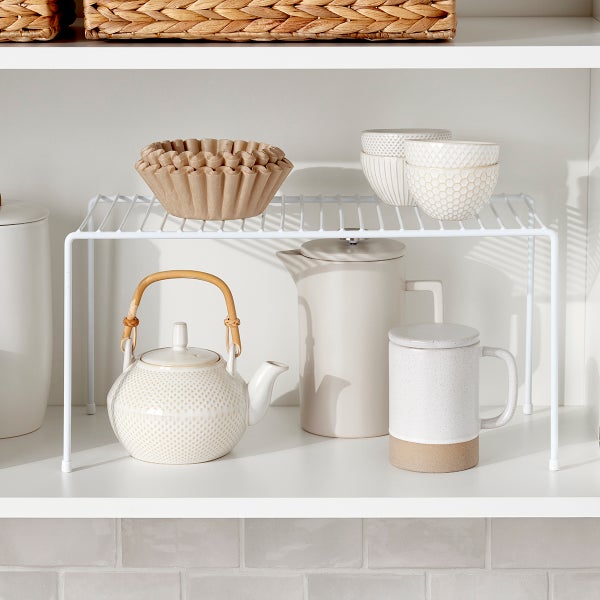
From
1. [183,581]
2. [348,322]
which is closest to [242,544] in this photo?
[183,581]

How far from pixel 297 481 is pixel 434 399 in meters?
0.16

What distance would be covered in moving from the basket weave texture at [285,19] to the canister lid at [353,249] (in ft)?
0.84

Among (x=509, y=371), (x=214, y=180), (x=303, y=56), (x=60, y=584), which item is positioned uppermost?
(x=303, y=56)

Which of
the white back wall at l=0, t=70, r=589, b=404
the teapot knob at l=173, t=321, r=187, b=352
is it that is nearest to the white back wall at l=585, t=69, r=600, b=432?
the white back wall at l=0, t=70, r=589, b=404

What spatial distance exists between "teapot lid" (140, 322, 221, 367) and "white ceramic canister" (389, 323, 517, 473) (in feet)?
0.65

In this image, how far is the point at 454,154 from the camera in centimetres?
105

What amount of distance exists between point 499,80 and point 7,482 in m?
0.71

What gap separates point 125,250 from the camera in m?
1.32

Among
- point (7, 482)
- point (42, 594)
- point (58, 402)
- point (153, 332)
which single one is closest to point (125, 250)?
point (153, 332)

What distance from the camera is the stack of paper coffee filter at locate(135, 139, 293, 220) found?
1062mm

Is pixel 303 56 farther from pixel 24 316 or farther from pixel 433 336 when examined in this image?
pixel 24 316

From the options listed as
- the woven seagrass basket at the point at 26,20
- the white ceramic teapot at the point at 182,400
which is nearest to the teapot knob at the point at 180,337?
the white ceramic teapot at the point at 182,400

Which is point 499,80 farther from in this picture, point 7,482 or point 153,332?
point 7,482

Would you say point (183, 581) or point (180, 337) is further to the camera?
point (183, 581)
